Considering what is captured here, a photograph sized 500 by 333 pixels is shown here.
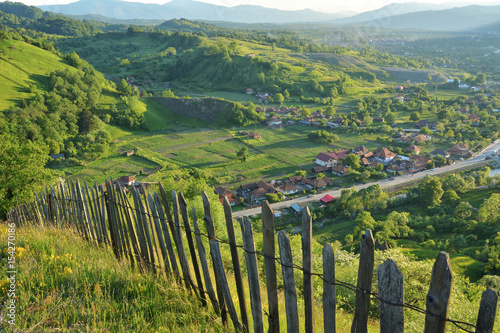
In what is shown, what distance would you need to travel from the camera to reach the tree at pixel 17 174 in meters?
13.3

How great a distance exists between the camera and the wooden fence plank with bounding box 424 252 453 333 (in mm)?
2268

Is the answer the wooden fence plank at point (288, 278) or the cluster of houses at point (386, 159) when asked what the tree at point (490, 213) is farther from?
the wooden fence plank at point (288, 278)

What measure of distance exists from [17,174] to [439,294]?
1627 cm

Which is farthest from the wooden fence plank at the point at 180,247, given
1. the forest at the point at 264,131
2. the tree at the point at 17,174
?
the forest at the point at 264,131

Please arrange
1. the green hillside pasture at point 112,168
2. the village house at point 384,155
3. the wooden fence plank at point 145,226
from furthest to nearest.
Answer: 1. the village house at point 384,155
2. the green hillside pasture at point 112,168
3. the wooden fence plank at point 145,226

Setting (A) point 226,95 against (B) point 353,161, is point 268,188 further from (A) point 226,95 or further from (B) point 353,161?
(A) point 226,95

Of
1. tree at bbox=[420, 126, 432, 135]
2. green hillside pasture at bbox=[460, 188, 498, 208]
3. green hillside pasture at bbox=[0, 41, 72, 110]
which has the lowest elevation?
green hillside pasture at bbox=[460, 188, 498, 208]

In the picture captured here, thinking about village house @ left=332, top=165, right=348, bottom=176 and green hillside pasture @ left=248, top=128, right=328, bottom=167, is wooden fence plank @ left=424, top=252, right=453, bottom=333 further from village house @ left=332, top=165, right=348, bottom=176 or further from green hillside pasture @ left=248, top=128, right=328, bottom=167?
green hillside pasture @ left=248, top=128, right=328, bottom=167

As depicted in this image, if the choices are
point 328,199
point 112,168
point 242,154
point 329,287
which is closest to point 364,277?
point 329,287

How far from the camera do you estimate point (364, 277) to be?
106 inches

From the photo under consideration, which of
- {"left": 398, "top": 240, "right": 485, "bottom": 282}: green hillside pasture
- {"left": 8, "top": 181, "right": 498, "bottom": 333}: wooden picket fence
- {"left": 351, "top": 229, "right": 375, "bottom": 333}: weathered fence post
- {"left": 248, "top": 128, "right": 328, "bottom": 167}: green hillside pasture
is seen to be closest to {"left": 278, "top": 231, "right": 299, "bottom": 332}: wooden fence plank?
{"left": 8, "top": 181, "right": 498, "bottom": 333}: wooden picket fence

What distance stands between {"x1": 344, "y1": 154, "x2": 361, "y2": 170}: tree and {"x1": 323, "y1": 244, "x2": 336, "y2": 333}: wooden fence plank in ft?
156

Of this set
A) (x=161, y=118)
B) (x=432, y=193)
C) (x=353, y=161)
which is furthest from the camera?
(x=161, y=118)

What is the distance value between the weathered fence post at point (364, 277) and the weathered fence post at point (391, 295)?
0.11m
